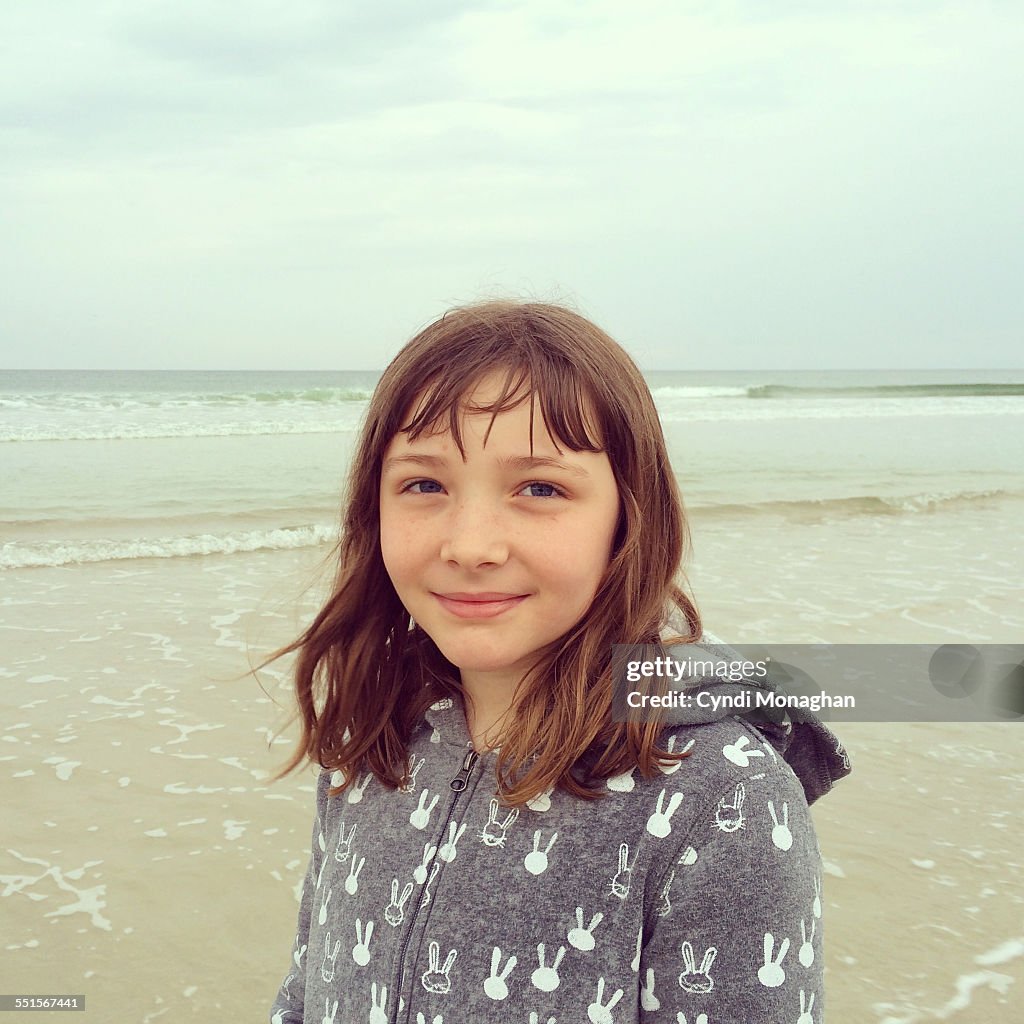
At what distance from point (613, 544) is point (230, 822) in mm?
3111

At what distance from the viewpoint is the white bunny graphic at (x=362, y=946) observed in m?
1.55

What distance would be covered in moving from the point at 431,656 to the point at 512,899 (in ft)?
1.65

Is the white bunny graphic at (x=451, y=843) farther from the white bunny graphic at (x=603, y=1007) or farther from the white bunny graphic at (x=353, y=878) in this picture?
the white bunny graphic at (x=603, y=1007)

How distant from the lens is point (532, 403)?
4.89ft

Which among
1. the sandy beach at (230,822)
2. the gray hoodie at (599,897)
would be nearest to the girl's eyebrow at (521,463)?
the gray hoodie at (599,897)

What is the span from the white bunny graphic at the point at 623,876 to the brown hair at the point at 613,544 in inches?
3.6

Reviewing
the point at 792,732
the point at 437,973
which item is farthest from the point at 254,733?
the point at 792,732

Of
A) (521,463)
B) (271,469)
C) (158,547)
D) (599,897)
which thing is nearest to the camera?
(599,897)

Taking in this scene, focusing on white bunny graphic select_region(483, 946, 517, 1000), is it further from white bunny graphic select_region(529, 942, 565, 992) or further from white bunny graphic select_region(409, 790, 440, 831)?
white bunny graphic select_region(409, 790, 440, 831)

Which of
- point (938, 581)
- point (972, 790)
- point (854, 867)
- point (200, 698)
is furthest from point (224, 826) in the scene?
point (938, 581)

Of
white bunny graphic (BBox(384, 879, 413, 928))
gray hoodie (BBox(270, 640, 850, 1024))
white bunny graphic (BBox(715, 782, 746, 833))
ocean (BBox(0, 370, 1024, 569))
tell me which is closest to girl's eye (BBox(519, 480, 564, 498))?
gray hoodie (BBox(270, 640, 850, 1024))

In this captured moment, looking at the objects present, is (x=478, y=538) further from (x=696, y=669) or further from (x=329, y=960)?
(x=329, y=960)

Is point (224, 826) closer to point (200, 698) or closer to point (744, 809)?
point (200, 698)

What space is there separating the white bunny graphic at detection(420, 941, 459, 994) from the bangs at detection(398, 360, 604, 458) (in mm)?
755
